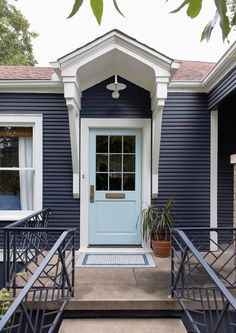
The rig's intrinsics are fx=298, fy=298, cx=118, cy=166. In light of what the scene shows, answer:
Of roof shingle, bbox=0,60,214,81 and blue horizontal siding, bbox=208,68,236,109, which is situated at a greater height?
roof shingle, bbox=0,60,214,81

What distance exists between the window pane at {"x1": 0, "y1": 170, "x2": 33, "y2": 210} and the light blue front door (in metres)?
1.01

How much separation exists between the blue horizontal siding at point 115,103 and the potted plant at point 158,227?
4.98ft

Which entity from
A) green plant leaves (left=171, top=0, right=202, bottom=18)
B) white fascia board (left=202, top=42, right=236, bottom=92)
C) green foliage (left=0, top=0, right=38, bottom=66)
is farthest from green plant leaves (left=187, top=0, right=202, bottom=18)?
green foliage (left=0, top=0, right=38, bottom=66)

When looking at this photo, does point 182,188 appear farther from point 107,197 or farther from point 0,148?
point 0,148

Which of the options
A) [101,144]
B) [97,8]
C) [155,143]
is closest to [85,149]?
[101,144]

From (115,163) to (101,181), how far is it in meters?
0.37

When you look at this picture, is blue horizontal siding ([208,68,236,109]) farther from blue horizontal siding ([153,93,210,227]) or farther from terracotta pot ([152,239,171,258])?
terracotta pot ([152,239,171,258])

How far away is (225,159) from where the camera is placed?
5.00m

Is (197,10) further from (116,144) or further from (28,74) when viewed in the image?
(28,74)

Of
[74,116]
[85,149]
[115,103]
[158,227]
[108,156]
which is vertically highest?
[115,103]

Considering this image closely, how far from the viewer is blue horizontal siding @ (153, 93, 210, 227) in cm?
480

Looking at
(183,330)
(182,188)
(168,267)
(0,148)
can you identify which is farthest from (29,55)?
(183,330)

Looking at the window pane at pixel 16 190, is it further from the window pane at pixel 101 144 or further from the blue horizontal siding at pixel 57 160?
the window pane at pixel 101 144

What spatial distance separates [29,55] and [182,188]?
49.3ft
